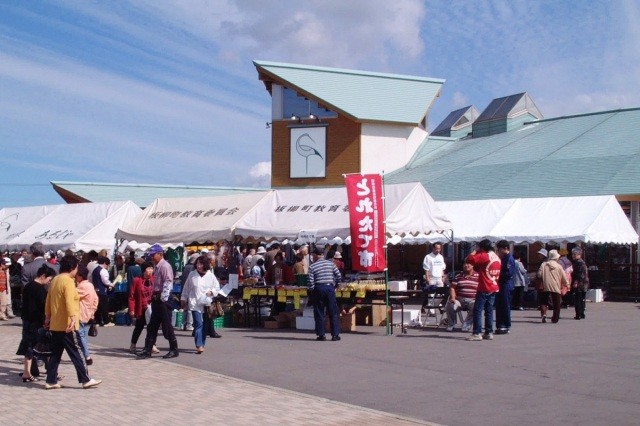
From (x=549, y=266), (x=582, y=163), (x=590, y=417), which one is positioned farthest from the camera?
(x=582, y=163)

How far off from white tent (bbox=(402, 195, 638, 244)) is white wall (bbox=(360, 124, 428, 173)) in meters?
12.0

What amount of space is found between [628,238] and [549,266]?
7.13 m

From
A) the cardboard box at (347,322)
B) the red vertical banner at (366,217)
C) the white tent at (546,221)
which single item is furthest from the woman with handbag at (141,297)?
the white tent at (546,221)

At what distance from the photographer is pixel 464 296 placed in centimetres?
1595

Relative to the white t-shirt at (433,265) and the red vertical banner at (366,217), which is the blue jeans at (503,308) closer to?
the red vertical banner at (366,217)

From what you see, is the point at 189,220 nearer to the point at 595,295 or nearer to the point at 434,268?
the point at 434,268

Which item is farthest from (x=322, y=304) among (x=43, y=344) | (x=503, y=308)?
(x=43, y=344)

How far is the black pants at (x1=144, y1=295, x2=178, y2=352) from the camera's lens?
12734mm

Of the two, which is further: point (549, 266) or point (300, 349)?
point (549, 266)

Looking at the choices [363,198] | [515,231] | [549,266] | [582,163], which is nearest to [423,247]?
[582,163]

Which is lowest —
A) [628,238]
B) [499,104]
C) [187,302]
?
[187,302]

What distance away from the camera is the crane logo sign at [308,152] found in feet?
126

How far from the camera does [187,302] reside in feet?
44.3

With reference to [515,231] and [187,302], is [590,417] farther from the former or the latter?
[515,231]
